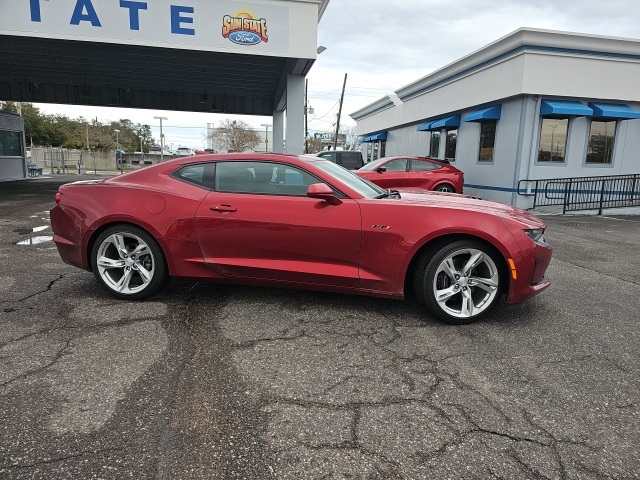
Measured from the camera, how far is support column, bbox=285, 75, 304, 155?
12906 mm

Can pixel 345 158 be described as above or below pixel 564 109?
below

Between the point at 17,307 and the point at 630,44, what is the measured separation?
16711 mm

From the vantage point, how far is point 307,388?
275 cm

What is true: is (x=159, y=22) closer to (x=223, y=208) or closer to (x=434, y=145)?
(x=223, y=208)

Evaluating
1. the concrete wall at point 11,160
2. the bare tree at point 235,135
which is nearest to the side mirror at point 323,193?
the concrete wall at point 11,160

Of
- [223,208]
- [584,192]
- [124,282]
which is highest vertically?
[223,208]

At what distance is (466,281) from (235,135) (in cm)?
6511

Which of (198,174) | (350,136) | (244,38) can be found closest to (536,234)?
(198,174)

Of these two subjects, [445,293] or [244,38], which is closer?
[445,293]

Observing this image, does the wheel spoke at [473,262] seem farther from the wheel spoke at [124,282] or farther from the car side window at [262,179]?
the wheel spoke at [124,282]

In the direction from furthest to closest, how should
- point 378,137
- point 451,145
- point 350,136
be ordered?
point 350,136 < point 378,137 < point 451,145

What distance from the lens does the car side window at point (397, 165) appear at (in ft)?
41.8

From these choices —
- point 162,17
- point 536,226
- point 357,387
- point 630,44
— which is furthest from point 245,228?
point 630,44

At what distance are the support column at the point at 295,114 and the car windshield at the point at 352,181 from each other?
841 cm
